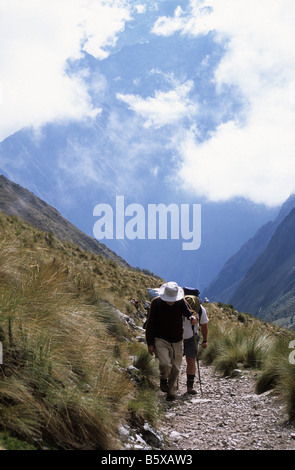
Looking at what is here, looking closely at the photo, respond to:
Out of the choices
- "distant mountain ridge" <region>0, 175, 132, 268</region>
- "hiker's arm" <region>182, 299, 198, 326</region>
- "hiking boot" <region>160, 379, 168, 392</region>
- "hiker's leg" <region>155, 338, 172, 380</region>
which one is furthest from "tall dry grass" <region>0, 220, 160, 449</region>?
"distant mountain ridge" <region>0, 175, 132, 268</region>

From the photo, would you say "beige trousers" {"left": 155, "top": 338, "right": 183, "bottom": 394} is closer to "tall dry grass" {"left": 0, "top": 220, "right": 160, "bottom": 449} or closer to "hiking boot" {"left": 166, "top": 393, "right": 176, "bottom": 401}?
"hiking boot" {"left": 166, "top": 393, "right": 176, "bottom": 401}

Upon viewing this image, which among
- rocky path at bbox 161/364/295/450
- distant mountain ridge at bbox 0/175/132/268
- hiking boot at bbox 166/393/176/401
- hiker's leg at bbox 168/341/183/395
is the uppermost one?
distant mountain ridge at bbox 0/175/132/268

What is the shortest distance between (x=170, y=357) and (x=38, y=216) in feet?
289

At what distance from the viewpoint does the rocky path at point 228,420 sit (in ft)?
19.3

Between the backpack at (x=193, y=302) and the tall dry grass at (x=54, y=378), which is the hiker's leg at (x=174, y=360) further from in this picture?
the tall dry grass at (x=54, y=378)

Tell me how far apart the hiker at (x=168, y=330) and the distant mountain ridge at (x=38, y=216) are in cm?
6240

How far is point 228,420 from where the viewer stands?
7.09m

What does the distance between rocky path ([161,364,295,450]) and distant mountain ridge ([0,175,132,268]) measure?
62529 millimetres

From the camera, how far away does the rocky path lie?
19.3 ft

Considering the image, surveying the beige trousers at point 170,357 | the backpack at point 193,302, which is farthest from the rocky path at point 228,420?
the backpack at point 193,302

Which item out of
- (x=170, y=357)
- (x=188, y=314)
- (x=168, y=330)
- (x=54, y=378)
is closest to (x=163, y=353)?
(x=170, y=357)

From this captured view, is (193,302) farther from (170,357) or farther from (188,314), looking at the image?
(170,357)
